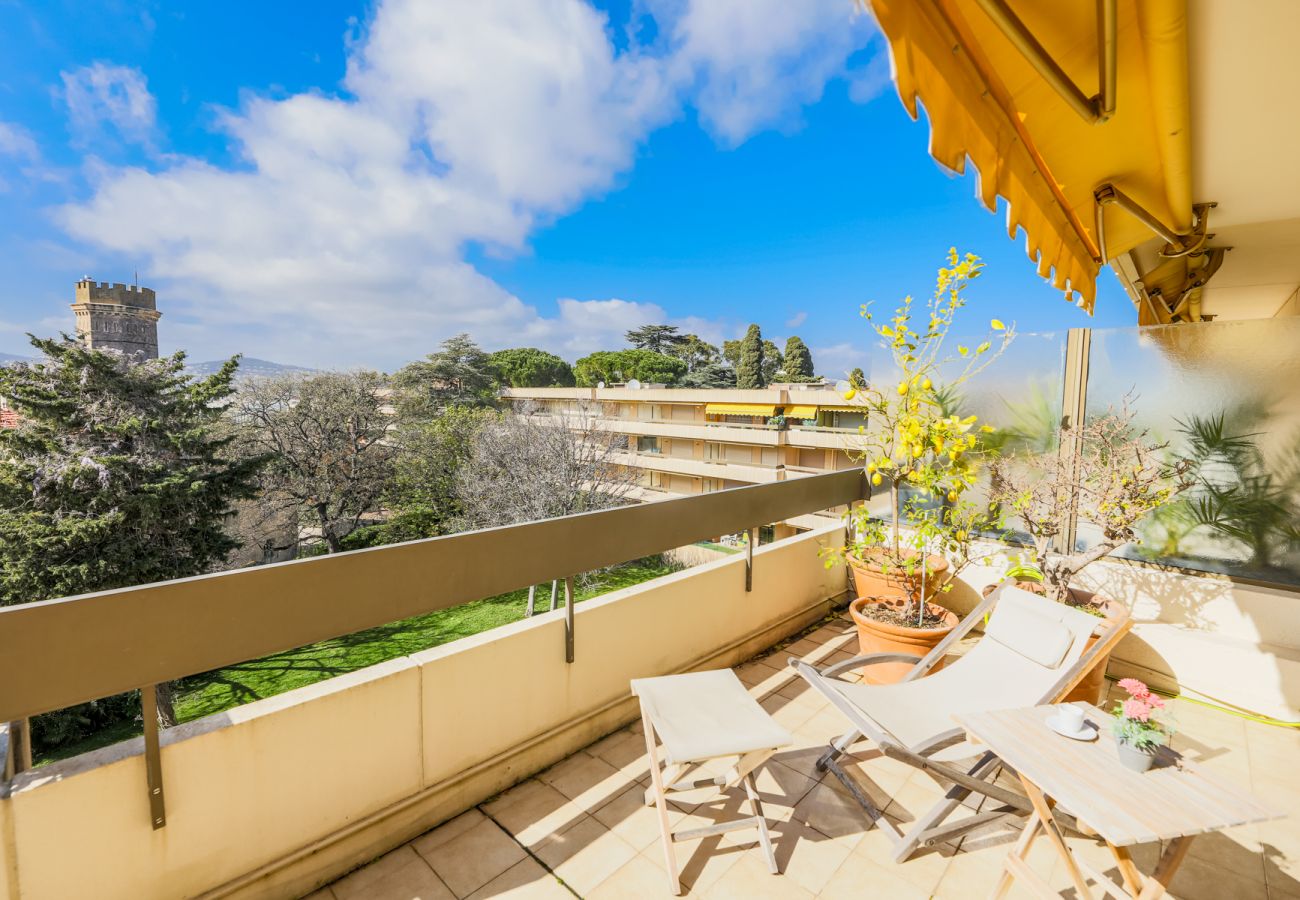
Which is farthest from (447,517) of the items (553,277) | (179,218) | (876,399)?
(179,218)

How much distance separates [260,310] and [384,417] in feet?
332

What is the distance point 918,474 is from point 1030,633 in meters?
1.19

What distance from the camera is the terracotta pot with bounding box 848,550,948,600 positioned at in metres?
3.71

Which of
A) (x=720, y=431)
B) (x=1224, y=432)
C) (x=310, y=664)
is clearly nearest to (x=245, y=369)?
(x=310, y=664)

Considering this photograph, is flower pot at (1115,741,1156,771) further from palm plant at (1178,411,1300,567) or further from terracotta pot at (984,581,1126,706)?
palm plant at (1178,411,1300,567)

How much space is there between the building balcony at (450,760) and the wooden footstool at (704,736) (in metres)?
0.13

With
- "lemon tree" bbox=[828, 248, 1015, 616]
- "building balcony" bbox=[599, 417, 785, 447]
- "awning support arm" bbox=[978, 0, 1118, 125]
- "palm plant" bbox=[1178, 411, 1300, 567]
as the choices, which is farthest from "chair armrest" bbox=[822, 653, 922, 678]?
"building balcony" bbox=[599, 417, 785, 447]

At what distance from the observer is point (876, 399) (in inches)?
177

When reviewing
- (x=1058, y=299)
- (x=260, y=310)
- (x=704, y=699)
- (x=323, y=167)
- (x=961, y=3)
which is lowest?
(x=704, y=699)

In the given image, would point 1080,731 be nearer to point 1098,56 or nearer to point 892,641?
point 892,641

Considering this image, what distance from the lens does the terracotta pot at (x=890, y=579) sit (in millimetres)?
3713

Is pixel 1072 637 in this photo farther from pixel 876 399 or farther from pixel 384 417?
pixel 384 417

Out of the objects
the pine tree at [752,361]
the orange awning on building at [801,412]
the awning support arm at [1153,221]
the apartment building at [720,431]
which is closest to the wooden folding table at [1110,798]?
the awning support arm at [1153,221]

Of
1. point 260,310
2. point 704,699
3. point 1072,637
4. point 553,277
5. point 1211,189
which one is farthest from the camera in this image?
point 260,310
